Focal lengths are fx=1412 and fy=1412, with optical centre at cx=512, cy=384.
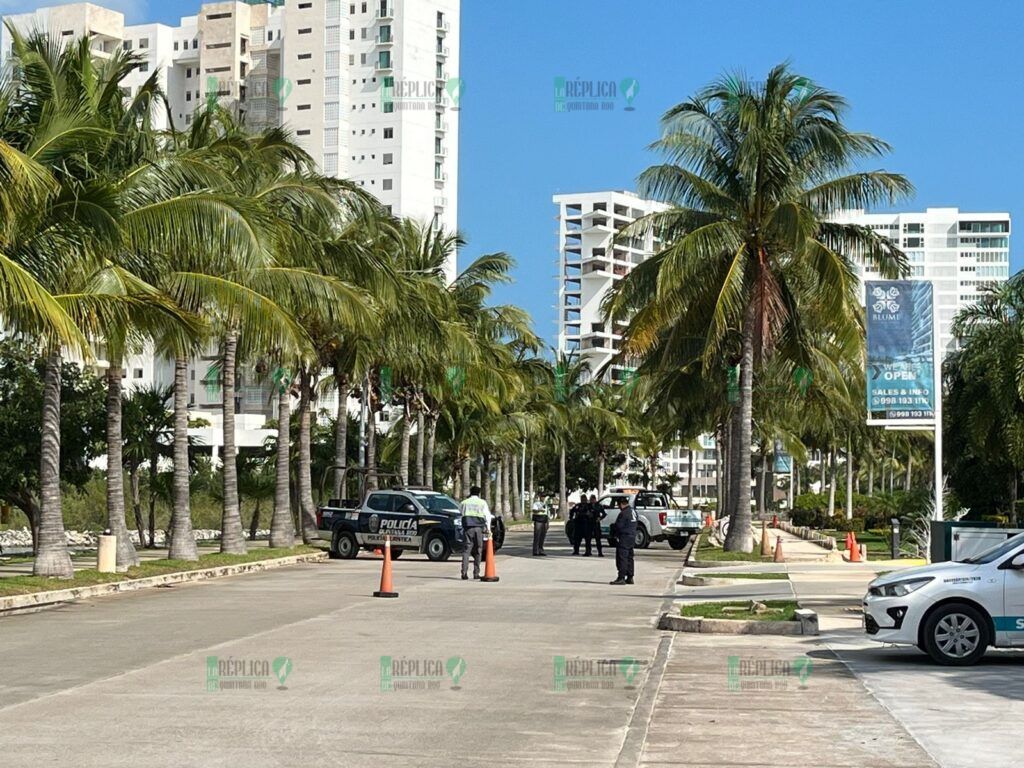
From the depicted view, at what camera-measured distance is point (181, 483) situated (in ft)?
106

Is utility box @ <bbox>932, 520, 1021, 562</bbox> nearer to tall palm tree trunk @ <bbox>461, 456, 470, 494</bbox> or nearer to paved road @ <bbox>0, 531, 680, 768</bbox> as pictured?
paved road @ <bbox>0, 531, 680, 768</bbox>

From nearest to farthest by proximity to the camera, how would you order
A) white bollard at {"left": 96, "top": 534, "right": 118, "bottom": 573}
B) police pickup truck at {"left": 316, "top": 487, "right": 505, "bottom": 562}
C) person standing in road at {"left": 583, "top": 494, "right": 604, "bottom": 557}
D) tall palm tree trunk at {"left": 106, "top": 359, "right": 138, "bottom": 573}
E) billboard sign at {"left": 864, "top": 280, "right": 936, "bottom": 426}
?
white bollard at {"left": 96, "top": 534, "right": 118, "bottom": 573} → tall palm tree trunk at {"left": 106, "top": 359, "right": 138, "bottom": 573} → billboard sign at {"left": 864, "top": 280, "right": 936, "bottom": 426} → police pickup truck at {"left": 316, "top": 487, "right": 505, "bottom": 562} → person standing in road at {"left": 583, "top": 494, "right": 604, "bottom": 557}

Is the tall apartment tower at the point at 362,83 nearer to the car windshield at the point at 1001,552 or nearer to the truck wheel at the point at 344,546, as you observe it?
the truck wheel at the point at 344,546

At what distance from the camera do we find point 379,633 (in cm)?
1784

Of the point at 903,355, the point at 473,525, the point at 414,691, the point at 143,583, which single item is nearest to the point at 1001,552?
the point at 414,691

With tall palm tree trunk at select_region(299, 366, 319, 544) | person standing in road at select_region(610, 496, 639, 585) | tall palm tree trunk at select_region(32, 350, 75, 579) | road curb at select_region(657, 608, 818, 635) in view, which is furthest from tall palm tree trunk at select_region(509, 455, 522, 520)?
road curb at select_region(657, 608, 818, 635)

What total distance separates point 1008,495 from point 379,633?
3613 centimetres

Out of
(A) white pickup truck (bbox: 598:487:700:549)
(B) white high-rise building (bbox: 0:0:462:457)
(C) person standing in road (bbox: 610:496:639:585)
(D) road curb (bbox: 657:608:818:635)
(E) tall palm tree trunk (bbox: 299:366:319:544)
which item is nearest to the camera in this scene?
(D) road curb (bbox: 657:608:818:635)

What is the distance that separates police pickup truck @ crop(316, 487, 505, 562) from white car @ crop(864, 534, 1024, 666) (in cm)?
2175

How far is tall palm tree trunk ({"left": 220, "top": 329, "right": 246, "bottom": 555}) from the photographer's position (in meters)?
35.5

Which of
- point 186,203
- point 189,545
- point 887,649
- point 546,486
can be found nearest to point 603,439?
point 546,486

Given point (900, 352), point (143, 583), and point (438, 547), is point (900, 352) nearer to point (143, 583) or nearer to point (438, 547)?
point (438, 547)

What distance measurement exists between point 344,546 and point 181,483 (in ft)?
25.0

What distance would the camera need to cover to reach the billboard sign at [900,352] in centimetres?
3038
